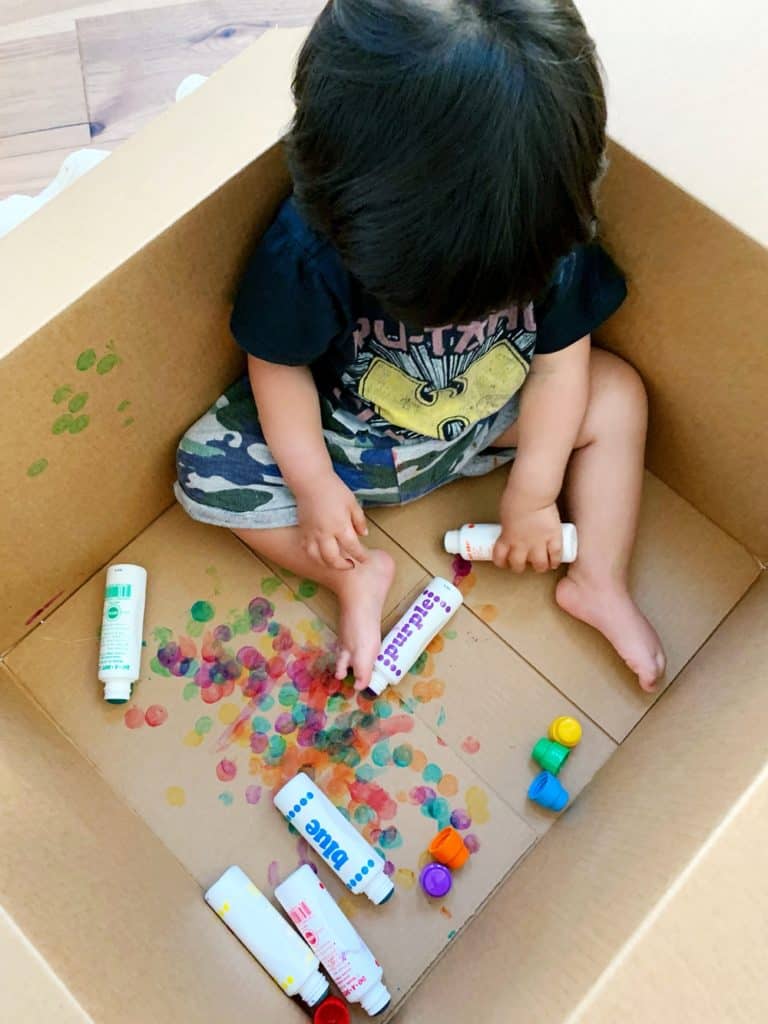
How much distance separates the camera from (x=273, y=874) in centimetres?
73

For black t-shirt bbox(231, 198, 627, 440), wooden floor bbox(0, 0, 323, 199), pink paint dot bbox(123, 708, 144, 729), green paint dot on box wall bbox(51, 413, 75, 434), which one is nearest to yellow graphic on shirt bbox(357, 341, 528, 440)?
black t-shirt bbox(231, 198, 627, 440)

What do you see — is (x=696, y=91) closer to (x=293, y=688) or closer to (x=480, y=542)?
(x=480, y=542)

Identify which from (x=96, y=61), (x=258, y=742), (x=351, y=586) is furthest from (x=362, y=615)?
(x=96, y=61)

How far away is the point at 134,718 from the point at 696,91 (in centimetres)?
62

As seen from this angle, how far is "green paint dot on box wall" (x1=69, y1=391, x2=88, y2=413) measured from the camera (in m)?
0.63

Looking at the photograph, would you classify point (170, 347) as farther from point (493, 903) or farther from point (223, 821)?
point (493, 903)

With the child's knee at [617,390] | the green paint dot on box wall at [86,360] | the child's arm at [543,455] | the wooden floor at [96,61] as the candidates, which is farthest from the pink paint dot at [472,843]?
the wooden floor at [96,61]

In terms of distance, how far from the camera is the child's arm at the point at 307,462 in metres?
0.70

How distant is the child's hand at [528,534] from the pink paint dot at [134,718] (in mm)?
325

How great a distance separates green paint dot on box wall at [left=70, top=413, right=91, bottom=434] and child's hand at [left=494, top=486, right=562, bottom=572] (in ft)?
1.11

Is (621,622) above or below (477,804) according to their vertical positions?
above

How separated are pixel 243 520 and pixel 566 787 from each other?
34cm

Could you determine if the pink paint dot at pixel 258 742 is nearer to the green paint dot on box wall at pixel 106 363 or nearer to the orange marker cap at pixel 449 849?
the orange marker cap at pixel 449 849

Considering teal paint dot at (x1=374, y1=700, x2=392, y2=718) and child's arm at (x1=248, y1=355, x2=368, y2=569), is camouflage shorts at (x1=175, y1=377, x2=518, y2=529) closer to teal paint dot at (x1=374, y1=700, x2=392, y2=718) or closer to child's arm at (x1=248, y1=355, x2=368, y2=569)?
child's arm at (x1=248, y1=355, x2=368, y2=569)
